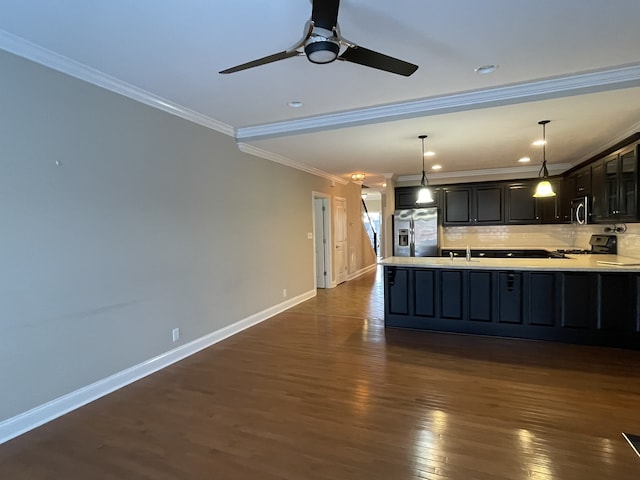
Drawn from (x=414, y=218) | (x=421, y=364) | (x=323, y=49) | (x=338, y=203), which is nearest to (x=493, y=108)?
(x=323, y=49)

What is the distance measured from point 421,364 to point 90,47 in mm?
3887

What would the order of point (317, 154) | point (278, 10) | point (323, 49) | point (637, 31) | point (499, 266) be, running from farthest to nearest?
point (317, 154), point (499, 266), point (637, 31), point (278, 10), point (323, 49)

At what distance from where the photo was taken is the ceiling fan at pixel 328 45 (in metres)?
1.75

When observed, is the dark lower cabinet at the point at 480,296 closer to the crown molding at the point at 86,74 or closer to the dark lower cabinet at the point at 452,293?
the dark lower cabinet at the point at 452,293

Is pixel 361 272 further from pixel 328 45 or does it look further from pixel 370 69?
pixel 328 45

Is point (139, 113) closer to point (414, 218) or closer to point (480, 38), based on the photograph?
point (480, 38)

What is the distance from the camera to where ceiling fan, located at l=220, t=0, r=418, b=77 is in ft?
5.74

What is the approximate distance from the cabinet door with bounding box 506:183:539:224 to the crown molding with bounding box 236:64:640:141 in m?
4.03

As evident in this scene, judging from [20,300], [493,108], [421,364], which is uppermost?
[493,108]

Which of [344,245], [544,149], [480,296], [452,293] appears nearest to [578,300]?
[480,296]

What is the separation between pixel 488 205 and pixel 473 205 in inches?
10.9

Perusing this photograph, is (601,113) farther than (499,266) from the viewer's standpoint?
No

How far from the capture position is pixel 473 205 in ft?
23.9

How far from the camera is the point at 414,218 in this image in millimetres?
7539
